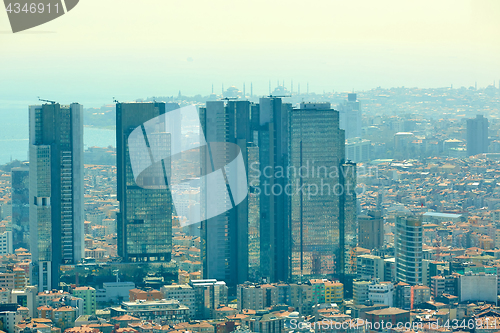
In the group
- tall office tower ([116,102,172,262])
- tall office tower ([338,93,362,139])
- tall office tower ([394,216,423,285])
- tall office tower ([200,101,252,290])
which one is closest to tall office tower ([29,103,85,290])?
tall office tower ([116,102,172,262])

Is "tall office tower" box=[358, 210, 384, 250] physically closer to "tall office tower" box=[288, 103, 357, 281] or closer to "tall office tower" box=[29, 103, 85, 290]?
"tall office tower" box=[288, 103, 357, 281]

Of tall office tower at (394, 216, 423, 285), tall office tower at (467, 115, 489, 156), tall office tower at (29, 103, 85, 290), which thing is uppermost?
tall office tower at (467, 115, 489, 156)

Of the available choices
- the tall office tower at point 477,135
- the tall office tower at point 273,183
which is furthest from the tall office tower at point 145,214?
the tall office tower at point 477,135

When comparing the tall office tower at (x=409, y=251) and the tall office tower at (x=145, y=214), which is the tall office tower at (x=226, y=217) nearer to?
the tall office tower at (x=145, y=214)

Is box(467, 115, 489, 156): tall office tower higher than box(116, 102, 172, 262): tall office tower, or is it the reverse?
box(467, 115, 489, 156): tall office tower

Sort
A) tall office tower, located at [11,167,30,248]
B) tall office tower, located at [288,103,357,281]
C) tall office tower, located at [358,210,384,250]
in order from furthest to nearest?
tall office tower, located at [11,167,30,248] < tall office tower, located at [358,210,384,250] < tall office tower, located at [288,103,357,281]

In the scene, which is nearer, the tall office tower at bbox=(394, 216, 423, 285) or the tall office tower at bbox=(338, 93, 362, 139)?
the tall office tower at bbox=(394, 216, 423, 285)

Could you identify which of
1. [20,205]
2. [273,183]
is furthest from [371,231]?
[20,205]
